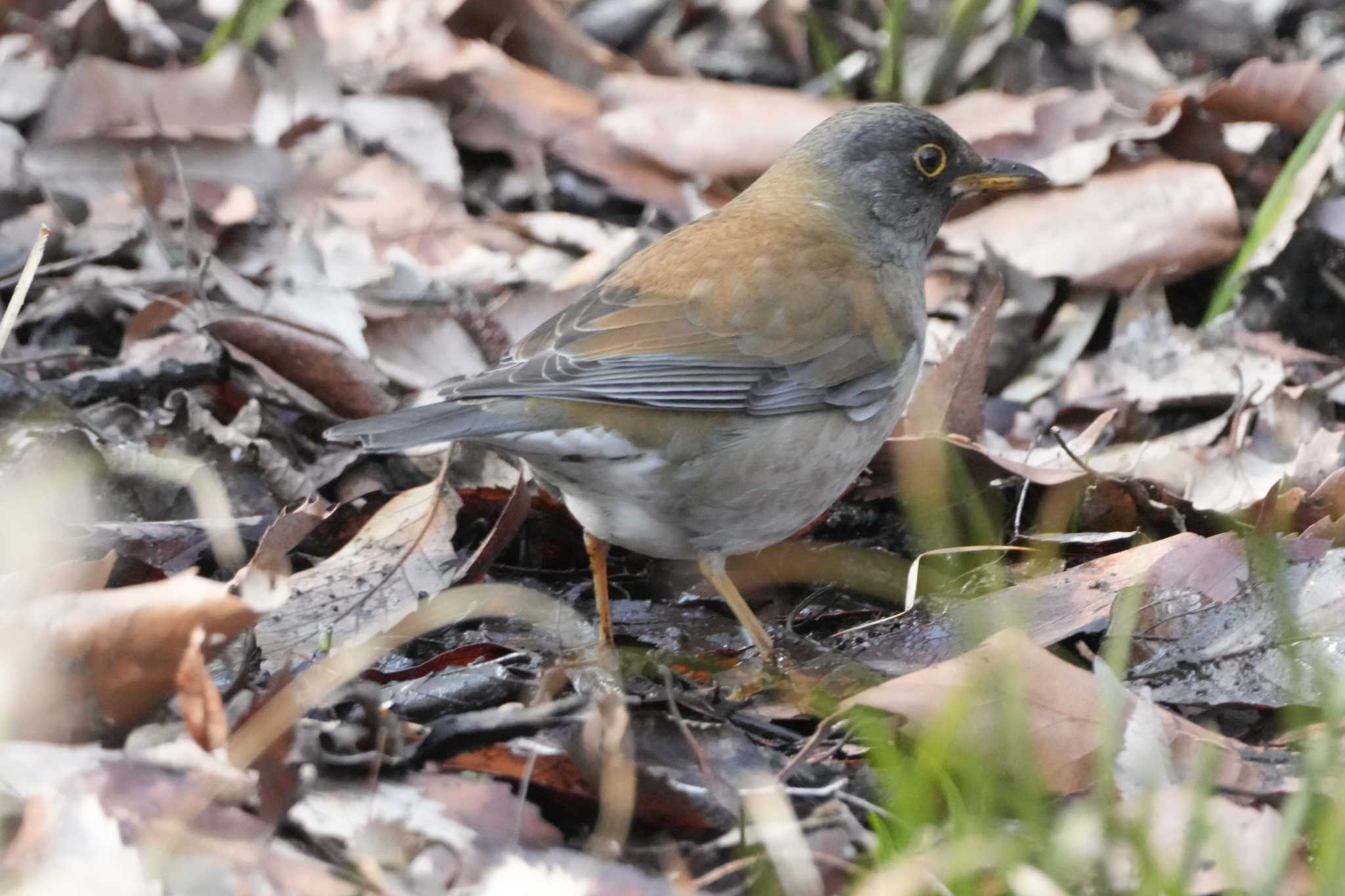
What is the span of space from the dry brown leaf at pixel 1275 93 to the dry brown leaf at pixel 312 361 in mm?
3508

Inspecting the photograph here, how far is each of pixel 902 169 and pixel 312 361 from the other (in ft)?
6.80

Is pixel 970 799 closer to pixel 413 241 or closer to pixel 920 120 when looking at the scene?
pixel 920 120

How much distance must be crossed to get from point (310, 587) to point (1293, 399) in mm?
3224

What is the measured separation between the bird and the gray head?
25cm

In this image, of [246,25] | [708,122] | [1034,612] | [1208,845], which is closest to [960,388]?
[1034,612]

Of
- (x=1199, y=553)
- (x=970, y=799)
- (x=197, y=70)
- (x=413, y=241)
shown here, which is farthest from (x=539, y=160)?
(x=970, y=799)

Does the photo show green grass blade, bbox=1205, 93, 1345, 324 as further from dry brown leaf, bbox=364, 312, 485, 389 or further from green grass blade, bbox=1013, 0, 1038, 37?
dry brown leaf, bbox=364, 312, 485, 389

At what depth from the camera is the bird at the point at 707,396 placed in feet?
13.3

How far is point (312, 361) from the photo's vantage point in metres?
5.01

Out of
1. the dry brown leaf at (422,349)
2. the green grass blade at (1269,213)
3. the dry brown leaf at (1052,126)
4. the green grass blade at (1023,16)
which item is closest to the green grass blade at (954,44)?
the green grass blade at (1023,16)

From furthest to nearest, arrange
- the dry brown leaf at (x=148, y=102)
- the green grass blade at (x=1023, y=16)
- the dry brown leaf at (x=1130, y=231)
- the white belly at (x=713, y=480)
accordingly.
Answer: the green grass blade at (x=1023, y=16)
the dry brown leaf at (x=148, y=102)
the dry brown leaf at (x=1130, y=231)
the white belly at (x=713, y=480)

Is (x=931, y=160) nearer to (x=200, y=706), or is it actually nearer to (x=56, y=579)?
(x=56, y=579)

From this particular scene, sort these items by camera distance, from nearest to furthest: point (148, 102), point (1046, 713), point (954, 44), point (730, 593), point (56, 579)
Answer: point (1046, 713) → point (56, 579) → point (730, 593) → point (148, 102) → point (954, 44)

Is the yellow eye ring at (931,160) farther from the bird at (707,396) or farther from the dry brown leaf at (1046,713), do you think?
the dry brown leaf at (1046,713)
